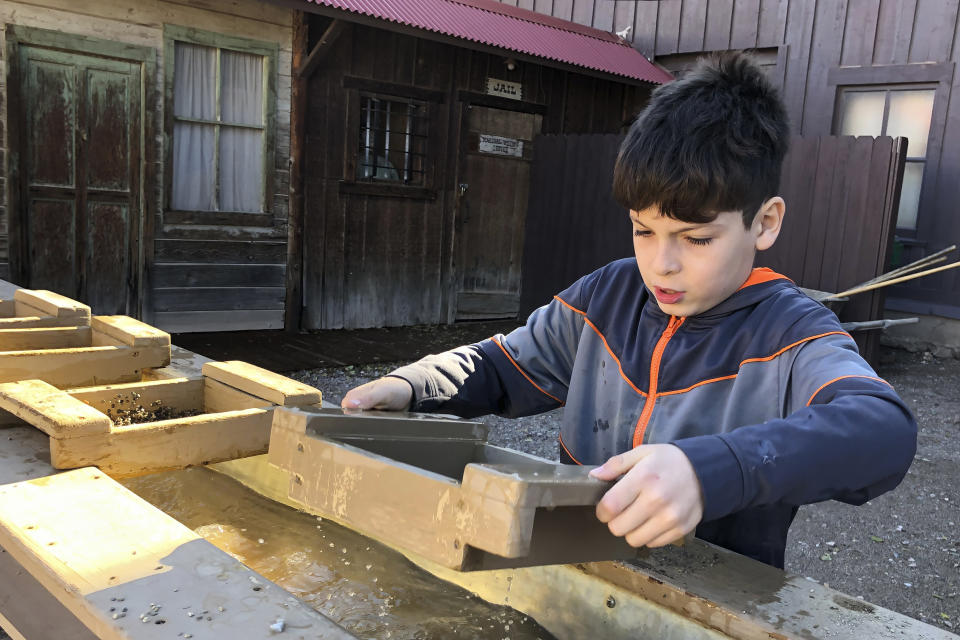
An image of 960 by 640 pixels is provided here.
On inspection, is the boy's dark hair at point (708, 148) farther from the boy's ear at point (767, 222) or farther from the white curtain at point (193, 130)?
the white curtain at point (193, 130)

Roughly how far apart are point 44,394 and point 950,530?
14.0 ft

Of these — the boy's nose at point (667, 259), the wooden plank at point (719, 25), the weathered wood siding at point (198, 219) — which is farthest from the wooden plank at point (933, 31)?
the boy's nose at point (667, 259)

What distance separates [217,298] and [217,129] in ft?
4.94

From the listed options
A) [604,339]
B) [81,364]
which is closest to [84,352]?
[81,364]

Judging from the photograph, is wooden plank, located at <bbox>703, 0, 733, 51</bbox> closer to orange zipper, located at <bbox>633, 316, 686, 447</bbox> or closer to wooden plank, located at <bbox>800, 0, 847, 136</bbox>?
wooden plank, located at <bbox>800, 0, 847, 136</bbox>

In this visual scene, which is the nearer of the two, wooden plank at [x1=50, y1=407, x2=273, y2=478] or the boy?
the boy

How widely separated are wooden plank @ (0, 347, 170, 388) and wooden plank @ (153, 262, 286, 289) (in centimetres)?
484

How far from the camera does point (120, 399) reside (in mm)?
2211

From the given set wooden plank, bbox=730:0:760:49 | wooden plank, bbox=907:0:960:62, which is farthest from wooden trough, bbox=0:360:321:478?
wooden plank, bbox=730:0:760:49

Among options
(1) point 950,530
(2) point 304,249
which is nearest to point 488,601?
(1) point 950,530

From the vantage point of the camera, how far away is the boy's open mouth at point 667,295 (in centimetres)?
163

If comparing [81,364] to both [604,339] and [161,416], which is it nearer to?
[161,416]

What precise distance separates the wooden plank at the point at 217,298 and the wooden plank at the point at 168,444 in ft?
17.8

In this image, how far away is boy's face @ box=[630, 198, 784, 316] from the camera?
156 centimetres
